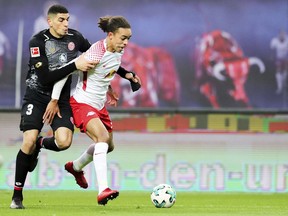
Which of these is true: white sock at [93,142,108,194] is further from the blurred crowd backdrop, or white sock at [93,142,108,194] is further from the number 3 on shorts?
the blurred crowd backdrop

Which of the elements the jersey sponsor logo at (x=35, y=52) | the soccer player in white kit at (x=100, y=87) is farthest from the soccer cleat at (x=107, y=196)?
the jersey sponsor logo at (x=35, y=52)

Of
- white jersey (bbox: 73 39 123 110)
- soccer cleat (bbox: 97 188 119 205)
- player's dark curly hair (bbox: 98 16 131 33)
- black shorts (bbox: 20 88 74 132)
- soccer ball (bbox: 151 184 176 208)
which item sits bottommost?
soccer ball (bbox: 151 184 176 208)

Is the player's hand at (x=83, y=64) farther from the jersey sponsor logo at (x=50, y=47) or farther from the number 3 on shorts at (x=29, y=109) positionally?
the number 3 on shorts at (x=29, y=109)

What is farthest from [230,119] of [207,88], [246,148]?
[207,88]

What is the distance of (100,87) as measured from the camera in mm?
9023

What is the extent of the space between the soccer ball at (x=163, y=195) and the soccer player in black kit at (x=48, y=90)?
3.28 ft

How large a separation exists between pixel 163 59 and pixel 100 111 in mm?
7156

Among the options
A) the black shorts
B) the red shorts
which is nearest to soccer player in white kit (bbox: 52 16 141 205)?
the red shorts

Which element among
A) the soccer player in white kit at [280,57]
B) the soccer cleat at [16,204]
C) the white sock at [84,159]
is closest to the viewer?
the soccer cleat at [16,204]

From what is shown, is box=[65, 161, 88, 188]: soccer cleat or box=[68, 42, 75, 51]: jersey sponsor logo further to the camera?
box=[65, 161, 88, 188]: soccer cleat

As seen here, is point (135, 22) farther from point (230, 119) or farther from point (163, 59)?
point (230, 119)

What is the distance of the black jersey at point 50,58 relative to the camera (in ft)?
28.9

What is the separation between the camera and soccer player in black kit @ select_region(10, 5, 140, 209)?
884 cm

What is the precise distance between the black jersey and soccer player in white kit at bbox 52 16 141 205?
23cm
